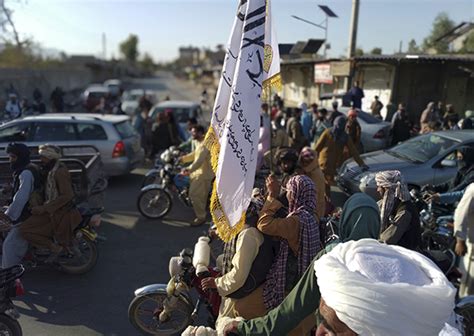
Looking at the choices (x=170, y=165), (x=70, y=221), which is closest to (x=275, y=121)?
(x=170, y=165)

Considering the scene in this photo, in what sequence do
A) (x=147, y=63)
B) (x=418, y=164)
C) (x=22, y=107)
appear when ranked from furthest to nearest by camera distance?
(x=147, y=63)
(x=22, y=107)
(x=418, y=164)

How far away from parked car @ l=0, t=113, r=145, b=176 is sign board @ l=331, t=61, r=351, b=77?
8709 mm

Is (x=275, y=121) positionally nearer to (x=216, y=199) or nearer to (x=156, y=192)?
(x=156, y=192)

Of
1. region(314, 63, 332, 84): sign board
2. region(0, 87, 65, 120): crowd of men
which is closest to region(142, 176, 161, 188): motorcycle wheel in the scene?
region(0, 87, 65, 120): crowd of men

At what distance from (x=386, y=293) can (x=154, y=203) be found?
602 centimetres

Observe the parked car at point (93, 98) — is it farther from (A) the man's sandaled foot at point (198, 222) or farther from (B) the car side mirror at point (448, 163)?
(B) the car side mirror at point (448, 163)

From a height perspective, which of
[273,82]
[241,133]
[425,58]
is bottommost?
[241,133]

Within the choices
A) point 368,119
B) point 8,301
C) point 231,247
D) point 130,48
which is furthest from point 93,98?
point 130,48

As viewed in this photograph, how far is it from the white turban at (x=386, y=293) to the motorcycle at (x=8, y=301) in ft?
9.84

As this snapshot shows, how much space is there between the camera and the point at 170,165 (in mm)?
7438

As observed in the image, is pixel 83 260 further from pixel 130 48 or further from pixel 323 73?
pixel 130 48

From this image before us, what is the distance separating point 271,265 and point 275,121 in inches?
394

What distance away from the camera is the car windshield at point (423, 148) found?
Result: 24.4 feet

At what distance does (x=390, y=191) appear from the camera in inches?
143
